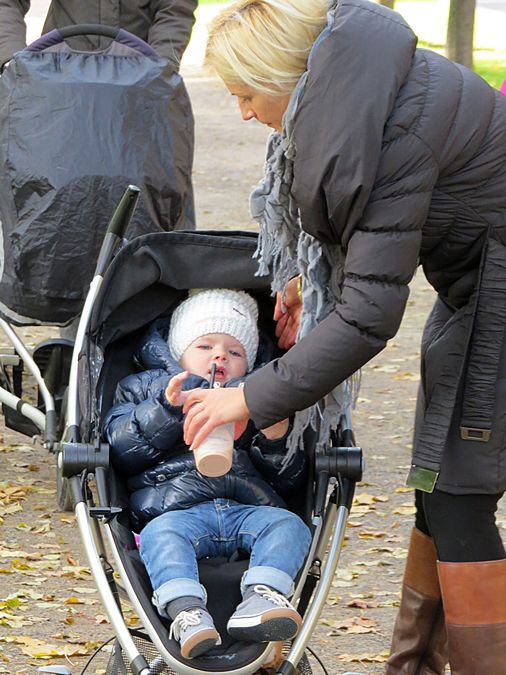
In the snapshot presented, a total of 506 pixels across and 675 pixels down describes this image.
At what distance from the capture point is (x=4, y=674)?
378cm

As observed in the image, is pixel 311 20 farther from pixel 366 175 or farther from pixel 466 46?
pixel 466 46

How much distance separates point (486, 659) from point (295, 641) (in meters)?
0.49

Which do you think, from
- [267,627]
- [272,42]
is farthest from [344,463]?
[272,42]

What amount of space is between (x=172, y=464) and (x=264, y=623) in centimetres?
71

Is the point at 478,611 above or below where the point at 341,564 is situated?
above

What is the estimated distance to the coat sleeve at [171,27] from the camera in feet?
17.2

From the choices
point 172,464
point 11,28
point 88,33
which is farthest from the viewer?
point 11,28

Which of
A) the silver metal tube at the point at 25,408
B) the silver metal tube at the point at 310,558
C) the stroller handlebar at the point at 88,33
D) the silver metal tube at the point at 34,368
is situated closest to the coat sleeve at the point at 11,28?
the stroller handlebar at the point at 88,33

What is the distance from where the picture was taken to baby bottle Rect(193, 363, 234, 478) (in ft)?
9.30

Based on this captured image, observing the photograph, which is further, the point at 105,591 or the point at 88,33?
the point at 88,33

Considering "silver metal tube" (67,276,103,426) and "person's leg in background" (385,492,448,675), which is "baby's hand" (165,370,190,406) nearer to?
"silver metal tube" (67,276,103,426)

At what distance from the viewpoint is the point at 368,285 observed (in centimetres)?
266

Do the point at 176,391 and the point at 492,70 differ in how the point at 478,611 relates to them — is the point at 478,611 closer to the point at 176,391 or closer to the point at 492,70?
the point at 176,391

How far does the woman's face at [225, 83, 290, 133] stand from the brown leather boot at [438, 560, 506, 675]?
118 cm
